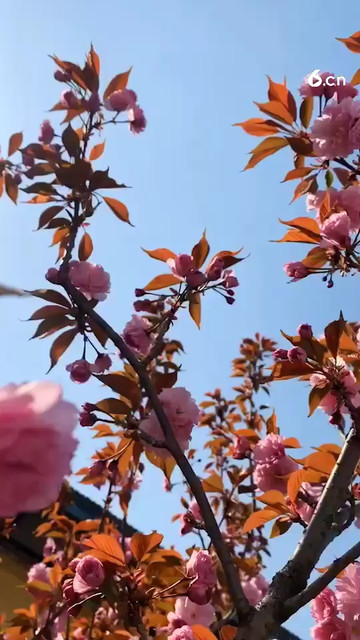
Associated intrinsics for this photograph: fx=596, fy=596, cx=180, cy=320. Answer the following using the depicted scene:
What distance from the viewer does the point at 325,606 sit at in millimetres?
1123

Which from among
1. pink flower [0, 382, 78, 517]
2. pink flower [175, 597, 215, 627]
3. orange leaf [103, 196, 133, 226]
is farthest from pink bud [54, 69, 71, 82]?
pink flower [0, 382, 78, 517]

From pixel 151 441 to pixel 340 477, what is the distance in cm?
34

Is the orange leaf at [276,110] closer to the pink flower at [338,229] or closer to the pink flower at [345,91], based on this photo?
the pink flower at [345,91]

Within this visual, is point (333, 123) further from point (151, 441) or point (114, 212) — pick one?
point (151, 441)

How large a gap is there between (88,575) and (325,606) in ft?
1.48

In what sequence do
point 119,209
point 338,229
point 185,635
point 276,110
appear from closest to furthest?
point 185,635 → point 338,229 → point 276,110 → point 119,209

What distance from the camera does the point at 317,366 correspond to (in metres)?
1.20

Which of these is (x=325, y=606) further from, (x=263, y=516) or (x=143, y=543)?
(x=143, y=543)

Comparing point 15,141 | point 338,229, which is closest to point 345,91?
point 338,229

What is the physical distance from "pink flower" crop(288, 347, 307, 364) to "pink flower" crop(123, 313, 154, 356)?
0.37m

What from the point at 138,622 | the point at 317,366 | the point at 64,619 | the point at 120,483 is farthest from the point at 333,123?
the point at 64,619

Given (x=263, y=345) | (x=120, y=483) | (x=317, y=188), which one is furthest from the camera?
(x=263, y=345)

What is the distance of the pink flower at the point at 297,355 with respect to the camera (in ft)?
3.78

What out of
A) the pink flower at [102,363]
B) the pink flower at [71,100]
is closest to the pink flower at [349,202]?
the pink flower at [102,363]
